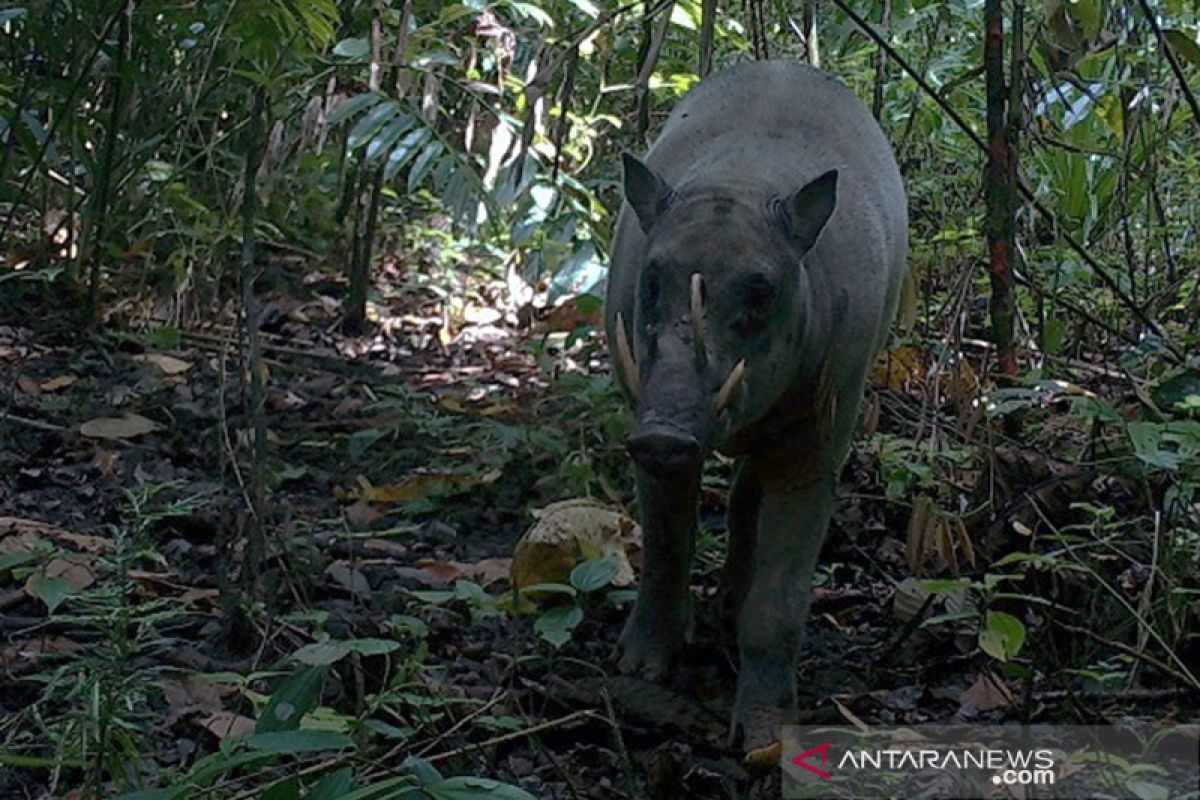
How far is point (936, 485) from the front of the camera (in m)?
4.72

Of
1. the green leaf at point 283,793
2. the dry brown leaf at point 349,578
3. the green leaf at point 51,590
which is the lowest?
the dry brown leaf at point 349,578

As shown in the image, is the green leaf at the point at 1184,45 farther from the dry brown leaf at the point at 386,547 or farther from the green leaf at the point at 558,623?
the dry brown leaf at the point at 386,547

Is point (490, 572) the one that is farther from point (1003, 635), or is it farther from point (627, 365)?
point (1003, 635)

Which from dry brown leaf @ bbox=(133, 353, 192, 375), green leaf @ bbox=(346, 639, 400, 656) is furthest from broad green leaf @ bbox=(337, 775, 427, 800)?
dry brown leaf @ bbox=(133, 353, 192, 375)

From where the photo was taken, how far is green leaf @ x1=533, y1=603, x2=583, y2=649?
3.42 meters

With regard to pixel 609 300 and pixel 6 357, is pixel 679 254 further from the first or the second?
pixel 6 357

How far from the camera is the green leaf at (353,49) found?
5.83 meters

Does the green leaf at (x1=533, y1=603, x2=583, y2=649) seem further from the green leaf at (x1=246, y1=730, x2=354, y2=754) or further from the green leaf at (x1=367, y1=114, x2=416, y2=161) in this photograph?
the green leaf at (x1=367, y1=114, x2=416, y2=161)

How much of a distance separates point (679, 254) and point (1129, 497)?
6.48ft

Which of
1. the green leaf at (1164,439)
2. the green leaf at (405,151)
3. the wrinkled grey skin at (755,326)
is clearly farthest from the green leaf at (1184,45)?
the green leaf at (405,151)

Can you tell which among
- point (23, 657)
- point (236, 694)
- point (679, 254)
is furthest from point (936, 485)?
point (23, 657)

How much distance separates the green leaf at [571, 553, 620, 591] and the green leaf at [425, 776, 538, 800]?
43.7 inches

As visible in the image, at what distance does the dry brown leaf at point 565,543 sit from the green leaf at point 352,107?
2.06 meters

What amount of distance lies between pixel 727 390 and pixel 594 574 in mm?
522
